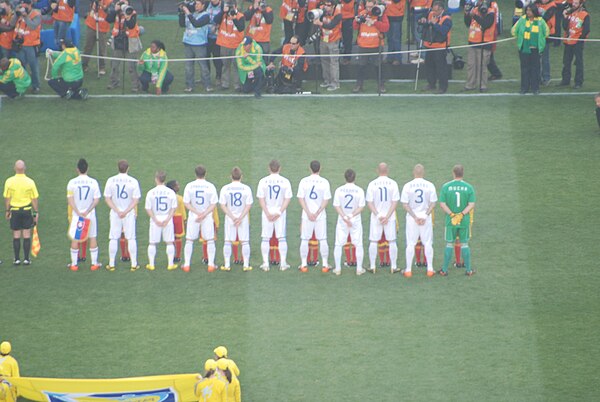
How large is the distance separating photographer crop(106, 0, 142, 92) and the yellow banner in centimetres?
1170

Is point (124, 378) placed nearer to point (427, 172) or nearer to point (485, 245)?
point (485, 245)

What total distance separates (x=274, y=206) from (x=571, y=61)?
9.54 meters

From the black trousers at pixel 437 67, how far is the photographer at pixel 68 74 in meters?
7.21

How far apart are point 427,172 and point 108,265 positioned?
20.6ft

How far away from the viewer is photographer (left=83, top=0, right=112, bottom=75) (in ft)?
86.8

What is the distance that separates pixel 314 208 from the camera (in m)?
18.3

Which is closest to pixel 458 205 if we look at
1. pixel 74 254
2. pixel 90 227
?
pixel 90 227

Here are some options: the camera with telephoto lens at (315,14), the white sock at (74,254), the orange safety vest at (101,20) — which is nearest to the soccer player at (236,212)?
the white sock at (74,254)

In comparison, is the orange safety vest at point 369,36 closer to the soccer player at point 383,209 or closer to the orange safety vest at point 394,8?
the orange safety vest at point 394,8

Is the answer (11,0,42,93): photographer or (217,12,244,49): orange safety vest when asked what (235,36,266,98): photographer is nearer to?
(217,12,244,49): orange safety vest

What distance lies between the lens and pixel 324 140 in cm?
2312

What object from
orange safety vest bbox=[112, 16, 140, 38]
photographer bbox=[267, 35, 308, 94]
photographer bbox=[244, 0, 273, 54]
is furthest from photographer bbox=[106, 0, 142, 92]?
photographer bbox=[267, 35, 308, 94]

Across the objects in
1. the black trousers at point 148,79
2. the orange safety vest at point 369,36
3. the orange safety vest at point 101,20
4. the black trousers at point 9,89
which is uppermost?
the orange safety vest at point 101,20

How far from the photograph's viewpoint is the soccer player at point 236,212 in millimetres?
18203
